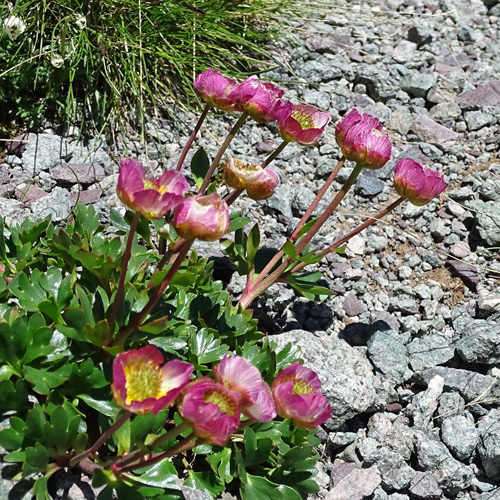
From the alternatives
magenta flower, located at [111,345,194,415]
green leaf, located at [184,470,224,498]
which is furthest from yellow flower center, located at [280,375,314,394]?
green leaf, located at [184,470,224,498]

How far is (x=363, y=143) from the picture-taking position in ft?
7.60

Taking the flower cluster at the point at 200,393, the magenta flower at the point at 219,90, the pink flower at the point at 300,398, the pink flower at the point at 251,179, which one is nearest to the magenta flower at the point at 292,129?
the magenta flower at the point at 219,90

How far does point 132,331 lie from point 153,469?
394 mm

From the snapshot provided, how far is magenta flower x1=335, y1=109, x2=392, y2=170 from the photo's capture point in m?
2.32

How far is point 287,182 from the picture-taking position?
354 centimetres

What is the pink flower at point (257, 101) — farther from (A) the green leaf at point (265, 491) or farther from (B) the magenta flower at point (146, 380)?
(A) the green leaf at point (265, 491)

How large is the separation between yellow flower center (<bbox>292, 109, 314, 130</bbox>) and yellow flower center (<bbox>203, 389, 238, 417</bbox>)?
1.25 meters

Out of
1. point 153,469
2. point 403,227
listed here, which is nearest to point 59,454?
→ point 153,469

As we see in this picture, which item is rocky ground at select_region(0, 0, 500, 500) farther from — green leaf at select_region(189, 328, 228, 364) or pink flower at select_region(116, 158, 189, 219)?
pink flower at select_region(116, 158, 189, 219)

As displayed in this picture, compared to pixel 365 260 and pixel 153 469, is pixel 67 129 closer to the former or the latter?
pixel 365 260

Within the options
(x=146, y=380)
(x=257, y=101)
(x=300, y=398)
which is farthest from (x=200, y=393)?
(x=257, y=101)

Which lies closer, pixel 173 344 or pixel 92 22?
pixel 173 344

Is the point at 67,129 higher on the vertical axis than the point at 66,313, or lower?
lower

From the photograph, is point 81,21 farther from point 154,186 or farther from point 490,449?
point 490,449
